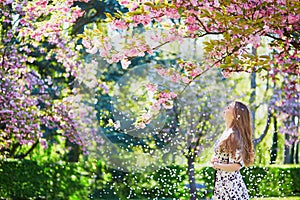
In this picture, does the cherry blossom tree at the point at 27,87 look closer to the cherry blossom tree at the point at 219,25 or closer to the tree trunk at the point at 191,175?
the tree trunk at the point at 191,175

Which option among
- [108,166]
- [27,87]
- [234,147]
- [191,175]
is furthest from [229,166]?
[108,166]

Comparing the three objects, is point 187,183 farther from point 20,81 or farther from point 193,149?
point 20,81

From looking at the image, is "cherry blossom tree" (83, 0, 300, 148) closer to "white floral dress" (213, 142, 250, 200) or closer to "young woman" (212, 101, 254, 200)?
"young woman" (212, 101, 254, 200)

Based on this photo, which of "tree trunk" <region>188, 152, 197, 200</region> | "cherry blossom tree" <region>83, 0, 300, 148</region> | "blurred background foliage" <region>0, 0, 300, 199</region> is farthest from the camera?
"blurred background foliage" <region>0, 0, 300, 199</region>

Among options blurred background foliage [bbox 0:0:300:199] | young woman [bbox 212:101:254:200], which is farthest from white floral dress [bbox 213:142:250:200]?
blurred background foliage [bbox 0:0:300:199]

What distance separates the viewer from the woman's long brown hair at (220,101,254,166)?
3918 millimetres

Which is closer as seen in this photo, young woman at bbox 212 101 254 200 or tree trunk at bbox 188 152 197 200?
young woman at bbox 212 101 254 200

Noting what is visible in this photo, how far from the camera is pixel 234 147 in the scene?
3.91 meters

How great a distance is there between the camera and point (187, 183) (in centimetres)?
1002

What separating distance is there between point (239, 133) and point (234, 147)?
4.4 inches

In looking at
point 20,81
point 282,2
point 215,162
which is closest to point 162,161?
point 20,81

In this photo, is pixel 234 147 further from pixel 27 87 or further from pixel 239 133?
pixel 27 87

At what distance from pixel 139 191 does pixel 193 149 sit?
5.38 ft

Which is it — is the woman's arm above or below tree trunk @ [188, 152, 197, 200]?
above
